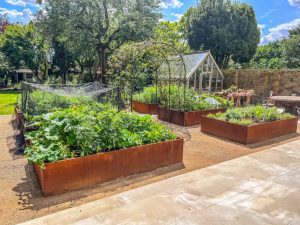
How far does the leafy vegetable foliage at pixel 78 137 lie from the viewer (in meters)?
3.47

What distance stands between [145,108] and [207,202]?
23.2ft

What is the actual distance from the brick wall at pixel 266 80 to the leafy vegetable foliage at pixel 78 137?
37.2 feet

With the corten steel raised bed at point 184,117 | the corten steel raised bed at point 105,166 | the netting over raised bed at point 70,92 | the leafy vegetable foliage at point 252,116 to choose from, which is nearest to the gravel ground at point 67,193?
the corten steel raised bed at point 105,166

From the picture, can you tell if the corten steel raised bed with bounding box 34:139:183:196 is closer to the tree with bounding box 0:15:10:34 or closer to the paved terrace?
the paved terrace

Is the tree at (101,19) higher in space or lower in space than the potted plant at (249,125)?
higher

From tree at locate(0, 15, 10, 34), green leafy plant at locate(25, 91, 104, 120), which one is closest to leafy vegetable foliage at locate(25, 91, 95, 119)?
green leafy plant at locate(25, 91, 104, 120)

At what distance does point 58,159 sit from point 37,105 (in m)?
3.32

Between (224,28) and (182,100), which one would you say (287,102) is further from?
(224,28)

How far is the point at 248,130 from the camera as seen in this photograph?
580 cm

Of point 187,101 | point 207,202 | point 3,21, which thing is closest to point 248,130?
point 187,101

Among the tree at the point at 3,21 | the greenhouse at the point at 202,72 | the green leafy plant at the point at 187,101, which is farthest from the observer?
the tree at the point at 3,21

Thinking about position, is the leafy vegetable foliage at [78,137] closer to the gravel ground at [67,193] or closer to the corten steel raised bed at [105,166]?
the corten steel raised bed at [105,166]

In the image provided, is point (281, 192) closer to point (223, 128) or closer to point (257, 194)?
point (257, 194)

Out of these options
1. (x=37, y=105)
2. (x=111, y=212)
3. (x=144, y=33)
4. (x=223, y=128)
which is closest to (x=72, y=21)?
(x=144, y=33)
